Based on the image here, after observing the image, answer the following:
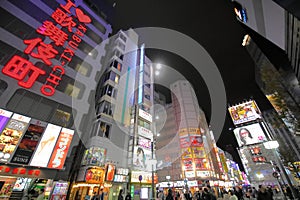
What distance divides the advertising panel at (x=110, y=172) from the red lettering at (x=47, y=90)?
425 inches

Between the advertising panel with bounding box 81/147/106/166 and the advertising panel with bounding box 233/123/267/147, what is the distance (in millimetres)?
24734

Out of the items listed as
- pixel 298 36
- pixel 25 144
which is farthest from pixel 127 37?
pixel 298 36

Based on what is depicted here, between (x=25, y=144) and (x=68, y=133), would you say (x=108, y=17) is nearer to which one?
(x=68, y=133)

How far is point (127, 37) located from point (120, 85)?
14.5 m

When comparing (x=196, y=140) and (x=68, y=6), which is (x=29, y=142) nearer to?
(x=68, y=6)

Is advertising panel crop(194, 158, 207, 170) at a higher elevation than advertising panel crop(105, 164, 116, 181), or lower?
higher

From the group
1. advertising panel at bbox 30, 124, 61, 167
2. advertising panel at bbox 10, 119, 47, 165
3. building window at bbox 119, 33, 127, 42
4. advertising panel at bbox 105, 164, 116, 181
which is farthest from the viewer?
building window at bbox 119, 33, 127, 42

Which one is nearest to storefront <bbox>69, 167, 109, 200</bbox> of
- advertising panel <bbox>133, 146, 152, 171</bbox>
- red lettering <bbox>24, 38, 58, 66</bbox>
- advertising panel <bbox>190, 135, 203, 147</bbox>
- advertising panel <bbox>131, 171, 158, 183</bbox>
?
advertising panel <bbox>131, 171, 158, 183</bbox>

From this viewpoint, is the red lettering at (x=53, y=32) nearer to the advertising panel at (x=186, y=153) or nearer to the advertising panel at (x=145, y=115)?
the advertising panel at (x=145, y=115)

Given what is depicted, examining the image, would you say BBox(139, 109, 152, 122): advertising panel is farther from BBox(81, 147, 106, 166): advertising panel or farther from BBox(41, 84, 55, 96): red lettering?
BBox(41, 84, 55, 96): red lettering

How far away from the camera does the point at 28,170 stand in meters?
10.4

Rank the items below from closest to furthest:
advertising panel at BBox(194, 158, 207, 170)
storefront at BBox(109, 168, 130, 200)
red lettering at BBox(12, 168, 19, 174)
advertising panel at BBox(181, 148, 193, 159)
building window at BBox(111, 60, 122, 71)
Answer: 1. red lettering at BBox(12, 168, 19, 174)
2. storefront at BBox(109, 168, 130, 200)
3. building window at BBox(111, 60, 122, 71)
4. advertising panel at BBox(194, 158, 207, 170)
5. advertising panel at BBox(181, 148, 193, 159)

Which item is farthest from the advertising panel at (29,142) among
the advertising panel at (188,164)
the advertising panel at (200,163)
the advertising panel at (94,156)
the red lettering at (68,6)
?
the advertising panel at (200,163)

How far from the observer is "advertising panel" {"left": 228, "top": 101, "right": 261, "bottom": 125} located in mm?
25611
